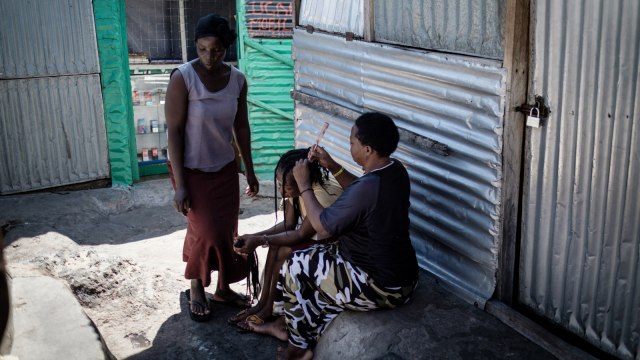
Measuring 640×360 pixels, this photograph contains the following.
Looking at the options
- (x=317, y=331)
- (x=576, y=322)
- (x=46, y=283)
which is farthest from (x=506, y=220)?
(x=46, y=283)

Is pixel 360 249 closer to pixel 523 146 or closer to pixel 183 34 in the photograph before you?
pixel 523 146

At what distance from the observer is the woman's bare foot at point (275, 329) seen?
4.09 metres

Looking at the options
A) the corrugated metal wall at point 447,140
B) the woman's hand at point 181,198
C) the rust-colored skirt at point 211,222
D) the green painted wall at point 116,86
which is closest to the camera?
the corrugated metal wall at point 447,140

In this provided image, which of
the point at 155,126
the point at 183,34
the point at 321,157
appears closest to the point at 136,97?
the point at 155,126

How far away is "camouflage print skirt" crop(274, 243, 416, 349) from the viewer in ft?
11.3

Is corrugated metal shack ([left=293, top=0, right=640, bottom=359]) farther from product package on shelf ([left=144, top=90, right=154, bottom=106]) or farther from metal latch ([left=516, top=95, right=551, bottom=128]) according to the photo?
product package on shelf ([left=144, top=90, right=154, bottom=106])

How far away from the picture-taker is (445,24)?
3.74m

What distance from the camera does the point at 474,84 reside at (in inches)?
136

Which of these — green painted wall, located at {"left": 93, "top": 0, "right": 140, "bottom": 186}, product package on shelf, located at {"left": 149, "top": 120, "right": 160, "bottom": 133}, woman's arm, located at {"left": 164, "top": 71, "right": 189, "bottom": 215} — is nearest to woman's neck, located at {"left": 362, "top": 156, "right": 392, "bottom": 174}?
woman's arm, located at {"left": 164, "top": 71, "right": 189, "bottom": 215}

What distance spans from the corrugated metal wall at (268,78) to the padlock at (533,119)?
4.75m

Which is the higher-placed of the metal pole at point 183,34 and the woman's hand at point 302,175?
the metal pole at point 183,34

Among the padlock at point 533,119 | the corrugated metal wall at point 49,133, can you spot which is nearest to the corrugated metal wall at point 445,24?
the padlock at point 533,119

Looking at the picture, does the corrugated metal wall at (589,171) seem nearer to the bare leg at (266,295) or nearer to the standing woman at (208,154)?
the bare leg at (266,295)

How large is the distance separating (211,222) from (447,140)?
5.27ft
